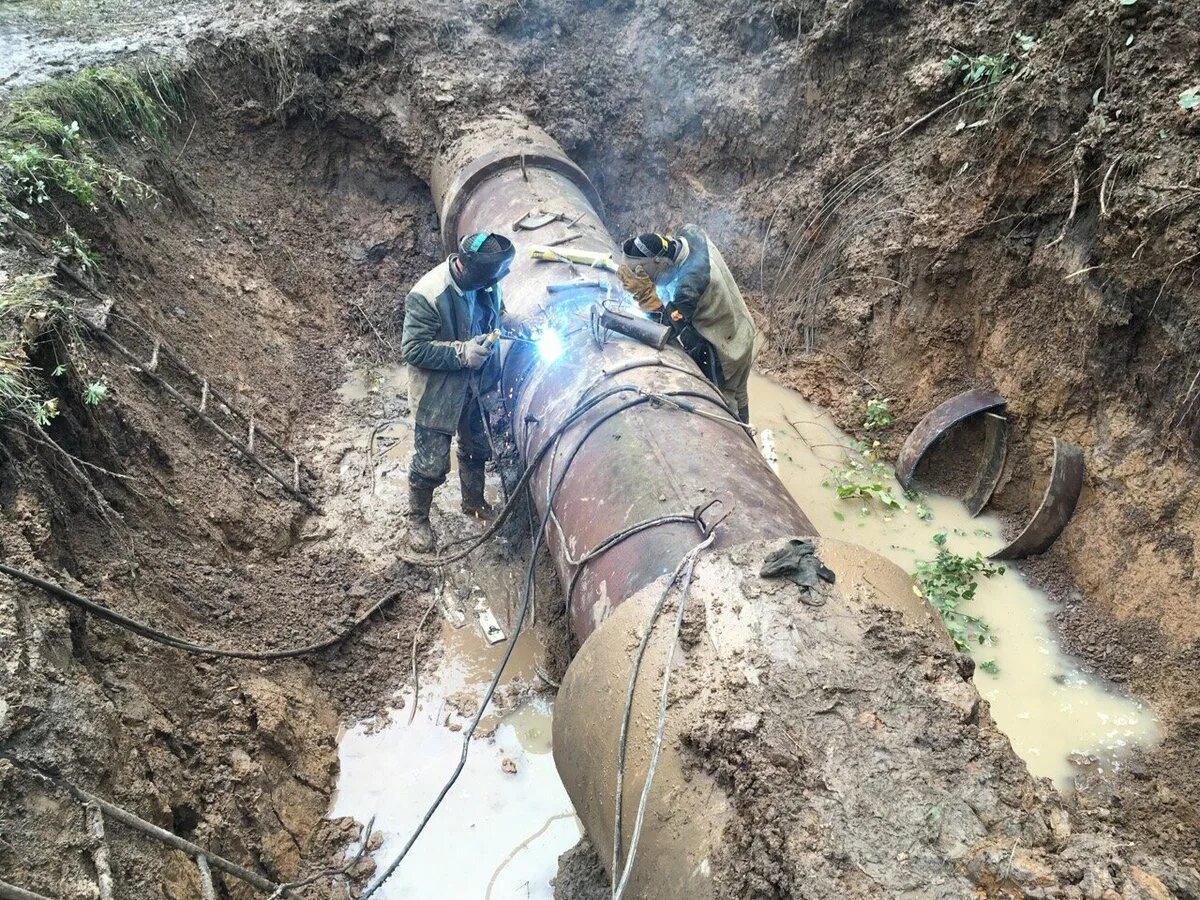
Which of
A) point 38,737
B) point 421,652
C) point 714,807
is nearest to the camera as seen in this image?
point 714,807

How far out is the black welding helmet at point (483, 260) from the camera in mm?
3863

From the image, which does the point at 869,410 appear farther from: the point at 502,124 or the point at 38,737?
the point at 38,737

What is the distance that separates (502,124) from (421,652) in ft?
15.0

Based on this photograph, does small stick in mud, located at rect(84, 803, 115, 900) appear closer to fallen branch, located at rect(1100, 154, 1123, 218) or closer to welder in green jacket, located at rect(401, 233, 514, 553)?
welder in green jacket, located at rect(401, 233, 514, 553)

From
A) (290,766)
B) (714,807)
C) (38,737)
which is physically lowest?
(714,807)

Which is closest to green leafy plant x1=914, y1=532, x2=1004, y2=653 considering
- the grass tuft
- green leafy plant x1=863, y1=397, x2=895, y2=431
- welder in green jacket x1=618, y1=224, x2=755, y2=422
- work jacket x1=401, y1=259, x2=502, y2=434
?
green leafy plant x1=863, y1=397, x2=895, y2=431

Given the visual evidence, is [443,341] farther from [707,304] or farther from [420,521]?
[707,304]

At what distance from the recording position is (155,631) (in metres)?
3.00

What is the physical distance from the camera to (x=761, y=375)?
6.31 m

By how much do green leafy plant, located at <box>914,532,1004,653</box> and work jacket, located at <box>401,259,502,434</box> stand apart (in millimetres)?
3027

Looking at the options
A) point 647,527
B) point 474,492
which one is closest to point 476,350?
point 474,492

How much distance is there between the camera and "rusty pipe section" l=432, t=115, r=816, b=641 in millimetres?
2734

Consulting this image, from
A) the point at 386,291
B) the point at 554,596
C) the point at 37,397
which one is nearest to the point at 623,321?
the point at 554,596

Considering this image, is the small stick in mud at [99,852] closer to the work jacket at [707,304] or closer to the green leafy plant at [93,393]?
the green leafy plant at [93,393]
